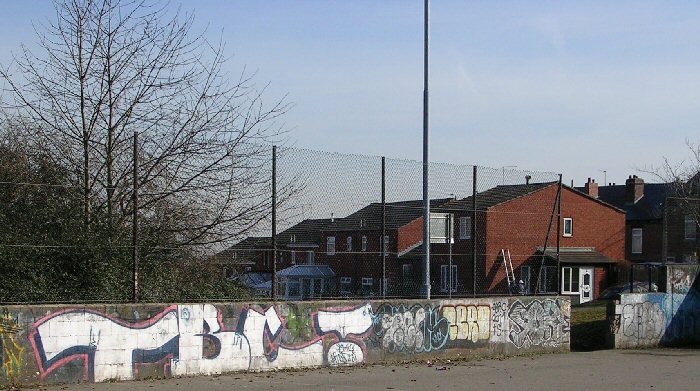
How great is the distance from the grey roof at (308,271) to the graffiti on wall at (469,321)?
2.80 metres

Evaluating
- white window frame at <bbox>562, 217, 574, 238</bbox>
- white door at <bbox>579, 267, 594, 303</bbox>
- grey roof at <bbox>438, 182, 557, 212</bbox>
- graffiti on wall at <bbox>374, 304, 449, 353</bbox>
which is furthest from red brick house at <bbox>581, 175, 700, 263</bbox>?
graffiti on wall at <bbox>374, 304, 449, 353</bbox>

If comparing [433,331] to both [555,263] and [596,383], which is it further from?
[555,263]

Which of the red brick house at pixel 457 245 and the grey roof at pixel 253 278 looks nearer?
the grey roof at pixel 253 278

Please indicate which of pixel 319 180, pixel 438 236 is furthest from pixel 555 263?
pixel 319 180

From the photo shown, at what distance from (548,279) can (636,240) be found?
4512 centimetres

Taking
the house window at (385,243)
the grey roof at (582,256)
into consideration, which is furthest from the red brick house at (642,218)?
the house window at (385,243)

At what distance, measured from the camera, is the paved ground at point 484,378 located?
13.7m

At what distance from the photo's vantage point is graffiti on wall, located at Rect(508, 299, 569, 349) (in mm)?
19256

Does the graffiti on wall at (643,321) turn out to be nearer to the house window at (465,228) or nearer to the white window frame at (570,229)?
the house window at (465,228)

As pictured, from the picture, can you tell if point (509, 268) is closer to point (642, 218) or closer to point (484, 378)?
point (484, 378)

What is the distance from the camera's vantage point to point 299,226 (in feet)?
52.4

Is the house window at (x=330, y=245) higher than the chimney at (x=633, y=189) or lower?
lower

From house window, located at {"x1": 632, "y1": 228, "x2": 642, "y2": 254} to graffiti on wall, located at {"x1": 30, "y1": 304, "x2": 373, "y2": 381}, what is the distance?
166ft

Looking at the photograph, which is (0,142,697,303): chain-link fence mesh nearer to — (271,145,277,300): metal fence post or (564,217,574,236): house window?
Answer: (271,145,277,300): metal fence post
